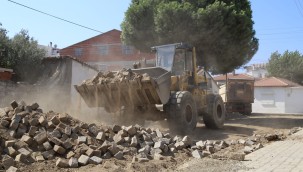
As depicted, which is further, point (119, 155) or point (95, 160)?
point (119, 155)

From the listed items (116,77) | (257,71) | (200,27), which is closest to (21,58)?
(116,77)

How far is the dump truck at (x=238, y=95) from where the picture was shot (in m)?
26.3

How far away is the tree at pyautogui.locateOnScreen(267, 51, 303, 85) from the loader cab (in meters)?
44.9

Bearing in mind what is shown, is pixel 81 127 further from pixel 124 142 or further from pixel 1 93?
pixel 1 93

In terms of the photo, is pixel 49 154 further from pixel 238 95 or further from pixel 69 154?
pixel 238 95

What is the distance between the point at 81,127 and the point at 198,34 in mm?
13774

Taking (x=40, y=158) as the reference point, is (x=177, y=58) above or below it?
above

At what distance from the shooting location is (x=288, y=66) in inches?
2137

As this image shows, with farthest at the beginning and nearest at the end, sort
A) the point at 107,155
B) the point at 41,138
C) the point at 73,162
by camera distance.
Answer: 1. the point at 107,155
2. the point at 41,138
3. the point at 73,162

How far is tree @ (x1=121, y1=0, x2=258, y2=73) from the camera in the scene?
2045 cm

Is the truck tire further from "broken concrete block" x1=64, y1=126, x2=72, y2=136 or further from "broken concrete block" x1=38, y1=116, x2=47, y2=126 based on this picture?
"broken concrete block" x1=38, y1=116, x2=47, y2=126

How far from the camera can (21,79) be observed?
731 inches

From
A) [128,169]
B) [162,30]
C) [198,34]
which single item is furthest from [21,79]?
[128,169]

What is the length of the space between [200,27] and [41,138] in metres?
15.1
